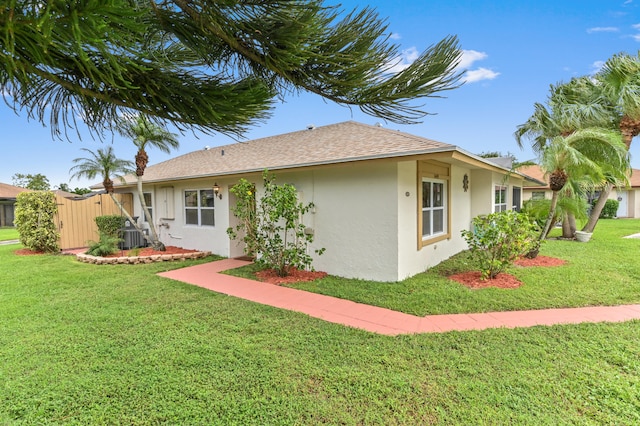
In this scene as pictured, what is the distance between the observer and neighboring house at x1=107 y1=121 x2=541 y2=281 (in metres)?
6.82

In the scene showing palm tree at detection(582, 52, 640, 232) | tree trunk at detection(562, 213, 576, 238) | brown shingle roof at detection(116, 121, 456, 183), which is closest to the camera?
brown shingle roof at detection(116, 121, 456, 183)

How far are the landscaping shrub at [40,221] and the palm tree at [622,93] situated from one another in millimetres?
21449

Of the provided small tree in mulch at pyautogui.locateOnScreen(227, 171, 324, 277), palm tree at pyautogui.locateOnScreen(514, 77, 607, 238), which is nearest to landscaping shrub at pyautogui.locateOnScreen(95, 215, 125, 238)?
small tree in mulch at pyautogui.locateOnScreen(227, 171, 324, 277)

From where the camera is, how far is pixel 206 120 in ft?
8.27

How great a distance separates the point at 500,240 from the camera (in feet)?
22.0

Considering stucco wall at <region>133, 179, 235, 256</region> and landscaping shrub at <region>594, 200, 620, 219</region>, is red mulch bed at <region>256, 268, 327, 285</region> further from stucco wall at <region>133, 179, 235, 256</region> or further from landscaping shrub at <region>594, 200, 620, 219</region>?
landscaping shrub at <region>594, 200, 620, 219</region>

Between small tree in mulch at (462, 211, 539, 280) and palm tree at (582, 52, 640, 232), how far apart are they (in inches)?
359

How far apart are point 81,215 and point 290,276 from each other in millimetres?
11015

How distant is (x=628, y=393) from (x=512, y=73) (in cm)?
1171

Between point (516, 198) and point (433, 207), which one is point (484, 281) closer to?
point (433, 207)

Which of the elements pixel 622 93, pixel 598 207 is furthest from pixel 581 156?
pixel 598 207

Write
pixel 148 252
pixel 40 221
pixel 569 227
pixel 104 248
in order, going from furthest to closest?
pixel 569 227
pixel 40 221
pixel 148 252
pixel 104 248

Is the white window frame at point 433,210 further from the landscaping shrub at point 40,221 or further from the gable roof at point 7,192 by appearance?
the gable roof at point 7,192

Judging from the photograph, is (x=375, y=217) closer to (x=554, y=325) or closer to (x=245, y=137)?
(x=554, y=325)
